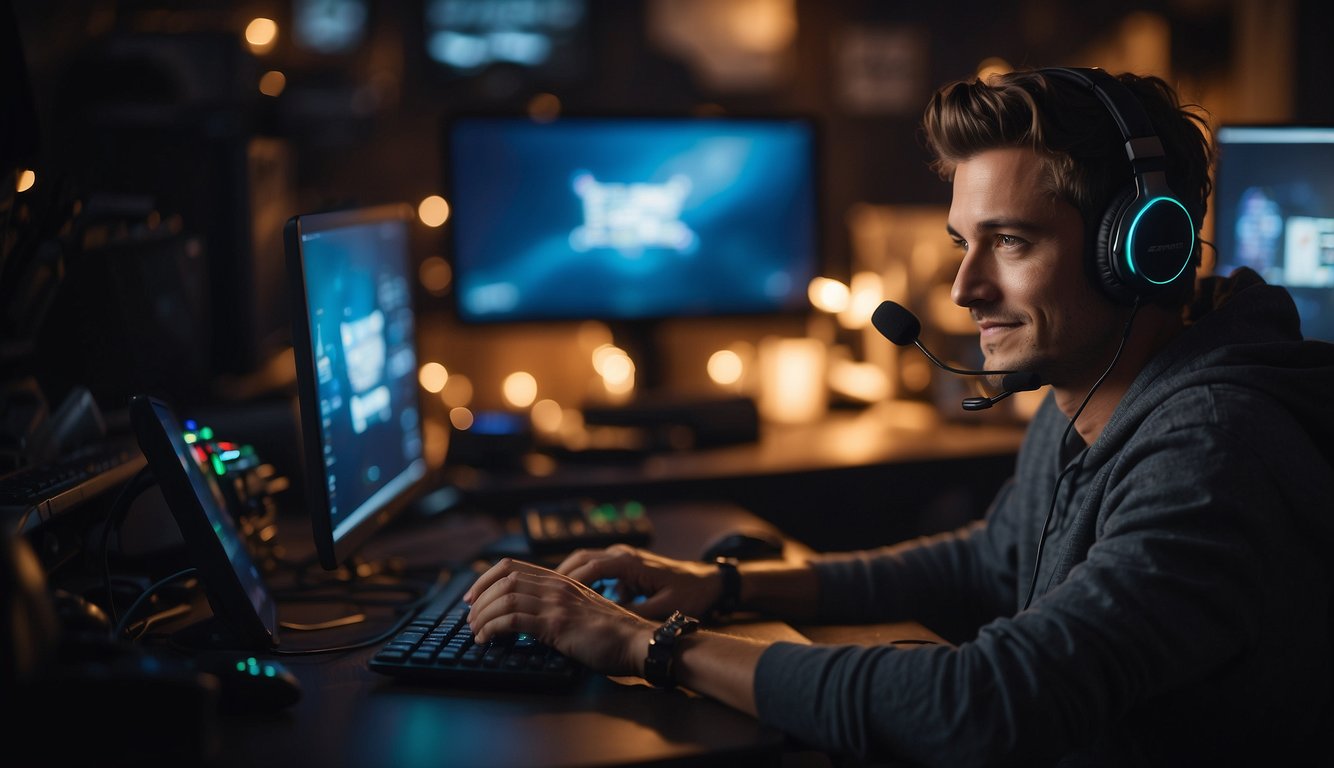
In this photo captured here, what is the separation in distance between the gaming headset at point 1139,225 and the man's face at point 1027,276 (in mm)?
31

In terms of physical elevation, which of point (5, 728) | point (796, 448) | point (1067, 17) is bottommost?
point (796, 448)

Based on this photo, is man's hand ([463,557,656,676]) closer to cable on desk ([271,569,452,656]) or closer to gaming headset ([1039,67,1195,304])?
cable on desk ([271,569,452,656])

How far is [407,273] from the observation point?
146 centimetres

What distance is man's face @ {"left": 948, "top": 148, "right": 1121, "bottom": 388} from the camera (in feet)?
3.39

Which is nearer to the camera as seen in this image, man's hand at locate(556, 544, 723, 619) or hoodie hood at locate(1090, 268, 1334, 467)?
hoodie hood at locate(1090, 268, 1334, 467)

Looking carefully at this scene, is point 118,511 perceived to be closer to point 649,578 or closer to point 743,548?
point 649,578

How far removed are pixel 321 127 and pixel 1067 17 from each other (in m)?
1.67

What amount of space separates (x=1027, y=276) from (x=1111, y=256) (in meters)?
0.08

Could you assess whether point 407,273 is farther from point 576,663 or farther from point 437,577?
point 576,663

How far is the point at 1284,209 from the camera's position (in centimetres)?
149

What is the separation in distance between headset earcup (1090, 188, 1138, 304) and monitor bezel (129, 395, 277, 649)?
0.85m

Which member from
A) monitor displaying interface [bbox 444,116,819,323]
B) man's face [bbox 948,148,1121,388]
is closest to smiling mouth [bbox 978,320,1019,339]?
man's face [bbox 948,148,1121,388]

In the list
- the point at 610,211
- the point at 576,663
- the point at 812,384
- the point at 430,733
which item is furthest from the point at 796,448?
the point at 430,733

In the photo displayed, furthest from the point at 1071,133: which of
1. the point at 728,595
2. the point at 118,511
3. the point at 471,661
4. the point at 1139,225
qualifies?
the point at 118,511
